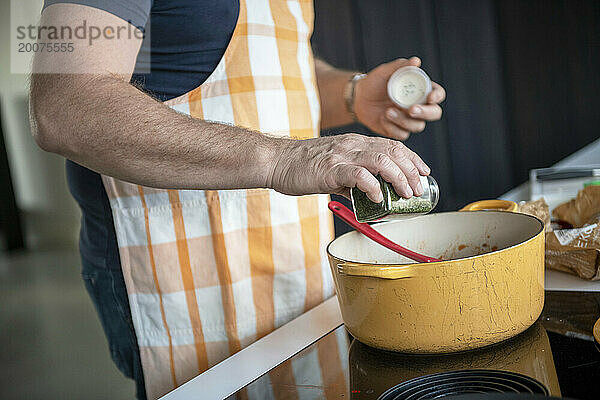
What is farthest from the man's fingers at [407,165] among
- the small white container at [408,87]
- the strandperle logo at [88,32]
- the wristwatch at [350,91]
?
the wristwatch at [350,91]

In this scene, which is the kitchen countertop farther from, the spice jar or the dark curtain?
the dark curtain

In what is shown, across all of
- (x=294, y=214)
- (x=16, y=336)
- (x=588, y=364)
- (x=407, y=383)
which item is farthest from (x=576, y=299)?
(x=16, y=336)

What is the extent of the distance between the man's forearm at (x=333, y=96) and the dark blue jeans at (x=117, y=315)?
20.5 inches

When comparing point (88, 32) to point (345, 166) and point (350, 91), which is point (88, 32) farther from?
point (350, 91)

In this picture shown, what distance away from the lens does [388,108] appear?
121cm

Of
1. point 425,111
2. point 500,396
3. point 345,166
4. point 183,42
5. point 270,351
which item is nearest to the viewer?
point 500,396

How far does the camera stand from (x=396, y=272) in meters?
0.66

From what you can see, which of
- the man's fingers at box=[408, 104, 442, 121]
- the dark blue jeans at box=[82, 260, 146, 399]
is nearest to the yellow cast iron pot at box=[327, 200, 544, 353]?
the man's fingers at box=[408, 104, 442, 121]

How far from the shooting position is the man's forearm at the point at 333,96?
1308mm

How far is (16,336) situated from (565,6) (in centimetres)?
291

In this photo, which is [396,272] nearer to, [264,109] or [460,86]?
[264,109]

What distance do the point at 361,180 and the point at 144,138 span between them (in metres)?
0.27

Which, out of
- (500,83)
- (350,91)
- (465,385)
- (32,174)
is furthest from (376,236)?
(500,83)

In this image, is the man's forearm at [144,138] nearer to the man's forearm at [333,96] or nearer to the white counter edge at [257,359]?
the white counter edge at [257,359]
